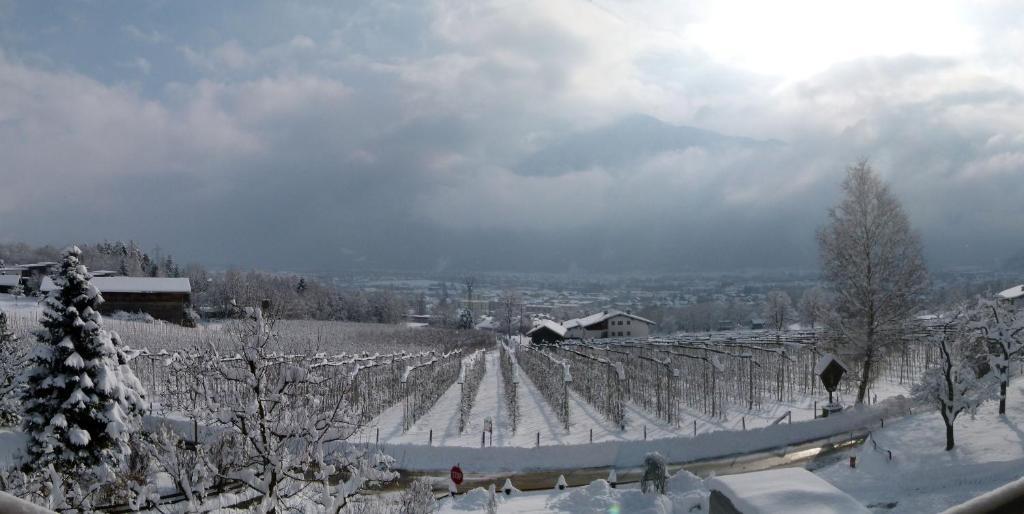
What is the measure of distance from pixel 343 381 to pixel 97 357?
1243 cm

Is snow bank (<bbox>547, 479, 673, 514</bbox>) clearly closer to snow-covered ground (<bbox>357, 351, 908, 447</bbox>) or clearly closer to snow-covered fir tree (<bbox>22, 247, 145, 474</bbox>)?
snow-covered ground (<bbox>357, 351, 908, 447</bbox>)

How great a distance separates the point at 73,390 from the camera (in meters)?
17.3

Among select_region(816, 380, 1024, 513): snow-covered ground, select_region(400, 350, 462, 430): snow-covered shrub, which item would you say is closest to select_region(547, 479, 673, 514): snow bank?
select_region(816, 380, 1024, 513): snow-covered ground

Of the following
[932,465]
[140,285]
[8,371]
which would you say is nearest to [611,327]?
[140,285]

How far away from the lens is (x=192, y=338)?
2048 inches

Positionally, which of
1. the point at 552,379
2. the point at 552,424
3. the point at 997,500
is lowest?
the point at 552,424

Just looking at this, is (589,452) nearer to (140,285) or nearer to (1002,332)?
(1002,332)

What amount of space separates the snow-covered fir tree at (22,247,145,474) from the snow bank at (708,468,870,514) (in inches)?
646

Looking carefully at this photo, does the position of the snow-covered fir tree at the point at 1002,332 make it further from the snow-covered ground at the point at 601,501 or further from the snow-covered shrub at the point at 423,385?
the snow-covered shrub at the point at 423,385

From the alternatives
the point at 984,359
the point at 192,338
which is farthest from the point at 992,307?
the point at 192,338

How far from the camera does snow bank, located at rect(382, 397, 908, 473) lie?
21.1m

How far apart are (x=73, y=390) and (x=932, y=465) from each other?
962 inches

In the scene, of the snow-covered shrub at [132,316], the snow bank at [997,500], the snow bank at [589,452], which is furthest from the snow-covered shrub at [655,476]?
the snow-covered shrub at [132,316]

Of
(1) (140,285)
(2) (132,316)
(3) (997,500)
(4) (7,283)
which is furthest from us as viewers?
(4) (7,283)
